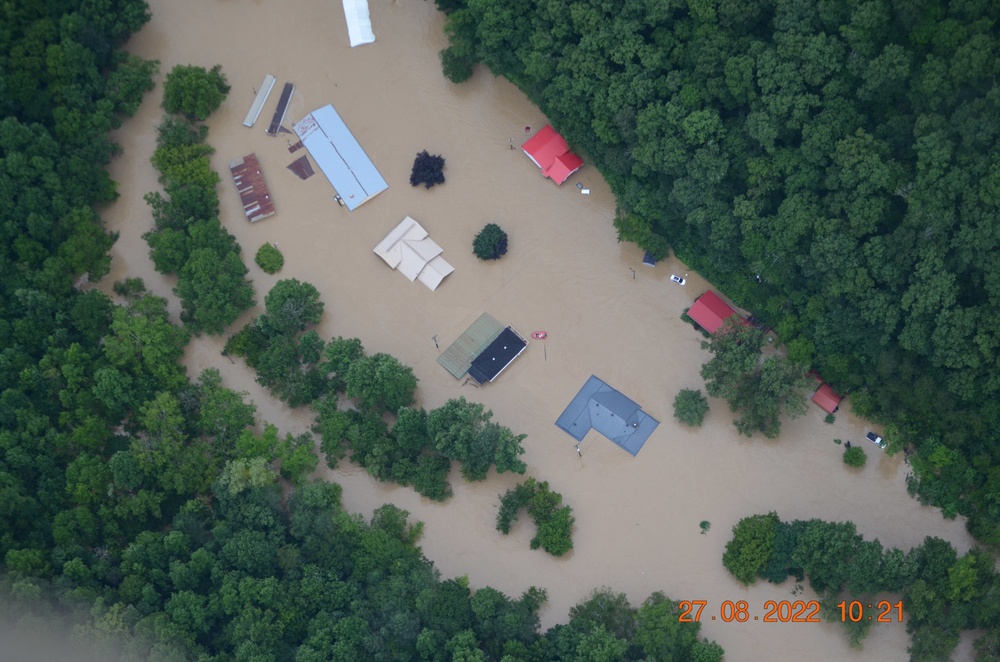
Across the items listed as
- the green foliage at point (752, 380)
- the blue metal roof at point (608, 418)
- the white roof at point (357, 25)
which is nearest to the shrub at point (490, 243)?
the blue metal roof at point (608, 418)

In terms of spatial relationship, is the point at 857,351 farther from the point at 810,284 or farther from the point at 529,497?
the point at 529,497

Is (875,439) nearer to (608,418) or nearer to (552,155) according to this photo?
(608,418)

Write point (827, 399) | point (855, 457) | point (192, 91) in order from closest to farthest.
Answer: point (855, 457) < point (827, 399) < point (192, 91)

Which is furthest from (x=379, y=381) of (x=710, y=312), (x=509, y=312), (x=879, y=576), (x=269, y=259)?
(x=879, y=576)

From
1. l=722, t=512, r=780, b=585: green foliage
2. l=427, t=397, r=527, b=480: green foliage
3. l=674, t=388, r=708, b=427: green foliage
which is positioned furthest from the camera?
l=674, t=388, r=708, b=427: green foliage

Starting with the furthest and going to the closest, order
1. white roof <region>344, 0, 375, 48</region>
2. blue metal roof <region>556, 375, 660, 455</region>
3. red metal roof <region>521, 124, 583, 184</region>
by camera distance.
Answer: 1. white roof <region>344, 0, 375, 48</region>
2. red metal roof <region>521, 124, 583, 184</region>
3. blue metal roof <region>556, 375, 660, 455</region>

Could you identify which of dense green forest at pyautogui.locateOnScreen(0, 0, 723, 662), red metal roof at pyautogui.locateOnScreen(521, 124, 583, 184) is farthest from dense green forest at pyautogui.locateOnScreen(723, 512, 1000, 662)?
red metal roof at pyautogui.locateOnScreen(521, 124, 583, 184)

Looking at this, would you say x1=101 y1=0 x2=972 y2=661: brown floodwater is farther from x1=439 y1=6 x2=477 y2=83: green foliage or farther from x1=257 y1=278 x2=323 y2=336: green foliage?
x1=257 y1=278 x2=323 y2=336: green foliage
